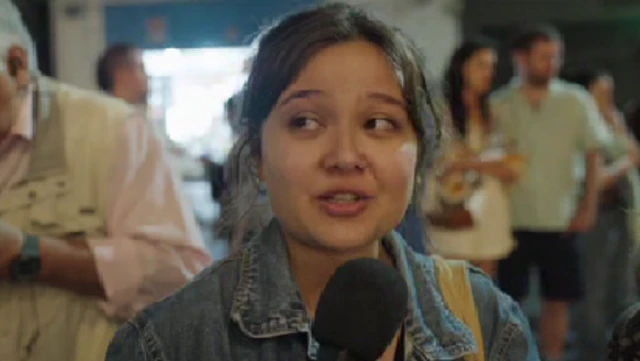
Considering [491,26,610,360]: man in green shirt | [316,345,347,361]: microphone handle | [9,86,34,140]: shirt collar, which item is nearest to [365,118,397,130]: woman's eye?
[316,345,347,361]: microphone handle

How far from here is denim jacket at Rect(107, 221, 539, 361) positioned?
94 cm

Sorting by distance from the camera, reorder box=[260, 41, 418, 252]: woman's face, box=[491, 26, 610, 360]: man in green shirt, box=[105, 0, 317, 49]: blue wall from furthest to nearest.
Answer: box=[105, 0, 317, 49]: blue wall, box=[491, 26, 610, 360]: man in green shirt, box=[260, 41, 418, 252]: woman's face

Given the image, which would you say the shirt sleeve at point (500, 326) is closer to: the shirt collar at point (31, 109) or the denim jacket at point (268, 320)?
the denim jacket at point (268, 320)

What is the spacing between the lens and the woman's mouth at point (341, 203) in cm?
94

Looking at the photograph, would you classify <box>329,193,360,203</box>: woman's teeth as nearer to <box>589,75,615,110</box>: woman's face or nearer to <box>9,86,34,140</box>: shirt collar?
<box>9,86,34,140</box>: shirt collar

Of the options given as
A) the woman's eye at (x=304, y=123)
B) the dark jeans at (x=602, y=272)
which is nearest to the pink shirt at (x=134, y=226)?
the woman's eye at (x=304, y=123)

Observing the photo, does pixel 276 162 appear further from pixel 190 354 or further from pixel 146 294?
pixel 146 294

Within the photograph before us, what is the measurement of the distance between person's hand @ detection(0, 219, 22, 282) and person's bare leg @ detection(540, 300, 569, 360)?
2.57 metres

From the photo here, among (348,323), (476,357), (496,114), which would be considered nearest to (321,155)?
(348,323)

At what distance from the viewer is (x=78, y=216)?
1357 mm

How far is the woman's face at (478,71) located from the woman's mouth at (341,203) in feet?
7.35

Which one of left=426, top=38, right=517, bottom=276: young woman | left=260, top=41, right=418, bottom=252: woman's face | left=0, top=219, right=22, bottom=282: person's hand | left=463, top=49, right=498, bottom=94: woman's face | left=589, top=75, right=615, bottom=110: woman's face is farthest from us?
left=589, top=75, right=615, bottom=110: woman's face

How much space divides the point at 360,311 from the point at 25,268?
2.12 feet

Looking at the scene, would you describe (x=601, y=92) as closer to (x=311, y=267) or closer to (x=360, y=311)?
(x=311, y=267)
